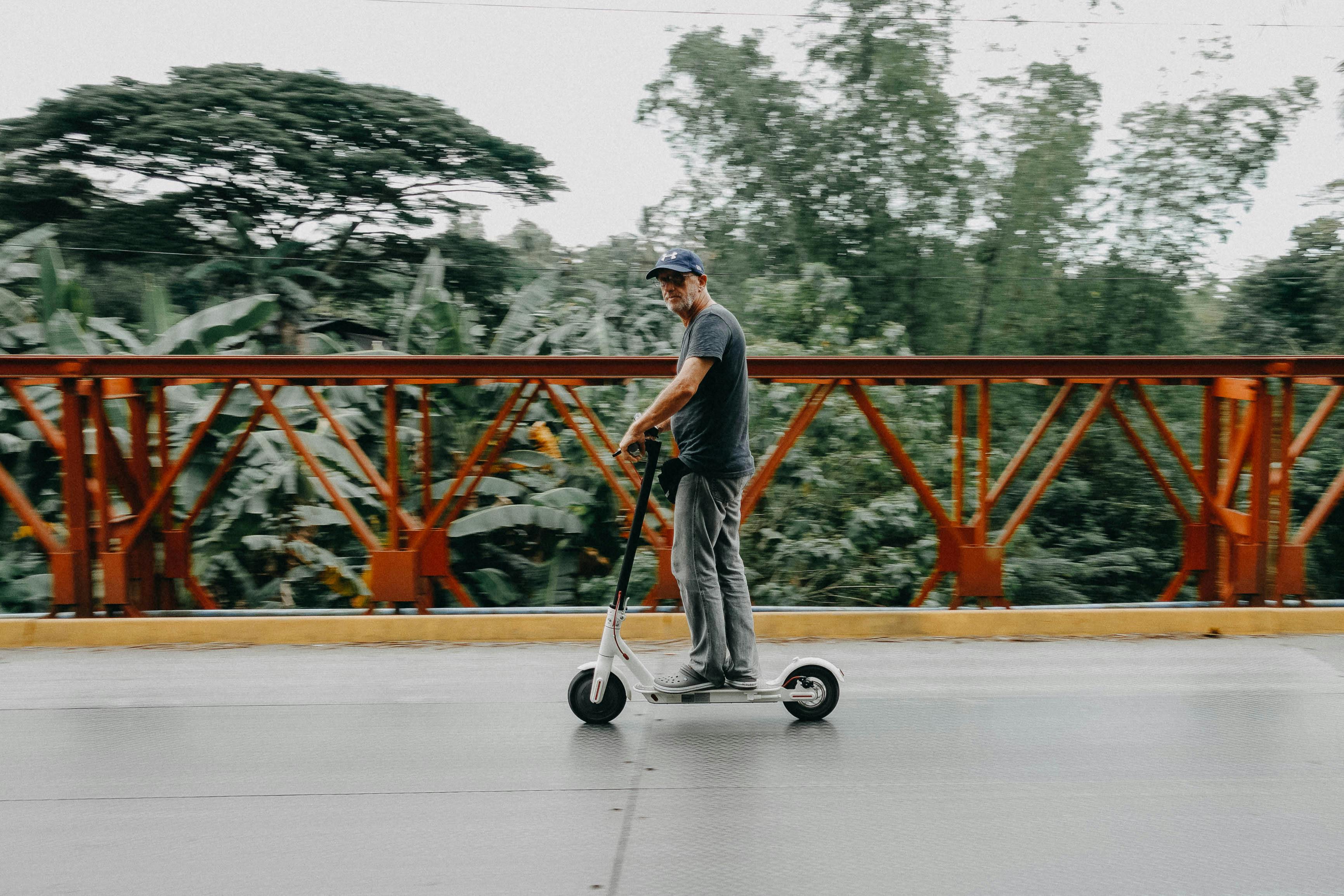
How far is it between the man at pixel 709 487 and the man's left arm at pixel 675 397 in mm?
14

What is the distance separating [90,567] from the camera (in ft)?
19.6

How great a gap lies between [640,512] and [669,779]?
3.53ft

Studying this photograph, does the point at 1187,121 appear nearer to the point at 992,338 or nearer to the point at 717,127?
the point at 992,338

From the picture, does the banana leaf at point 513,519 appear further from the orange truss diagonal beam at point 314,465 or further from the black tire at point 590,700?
the black tire at point 590,700

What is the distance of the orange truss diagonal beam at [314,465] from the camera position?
5820 millimetres

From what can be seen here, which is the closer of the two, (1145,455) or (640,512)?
(640,512)

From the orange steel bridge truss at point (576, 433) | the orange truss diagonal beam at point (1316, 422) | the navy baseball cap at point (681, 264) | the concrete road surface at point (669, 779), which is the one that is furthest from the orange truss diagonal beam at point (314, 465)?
the orange truss diagonal beam at point (1316, 422)

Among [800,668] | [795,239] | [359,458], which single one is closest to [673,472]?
[800,668]

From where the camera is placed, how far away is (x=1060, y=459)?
608cm

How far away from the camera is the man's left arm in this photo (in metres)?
4.10

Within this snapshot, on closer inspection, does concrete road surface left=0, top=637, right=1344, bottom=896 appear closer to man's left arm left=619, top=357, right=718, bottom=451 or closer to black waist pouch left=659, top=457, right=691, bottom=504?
black waist pouch left=659, top=457, right=691, bottom=504

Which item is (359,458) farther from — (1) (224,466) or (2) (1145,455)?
(2) (1145,455)

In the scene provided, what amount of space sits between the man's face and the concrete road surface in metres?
1.75

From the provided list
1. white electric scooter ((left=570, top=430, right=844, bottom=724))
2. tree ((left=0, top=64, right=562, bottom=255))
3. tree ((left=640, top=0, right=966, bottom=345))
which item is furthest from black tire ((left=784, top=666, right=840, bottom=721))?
tree ((left=0, top=64, right=562, bottom=255))
